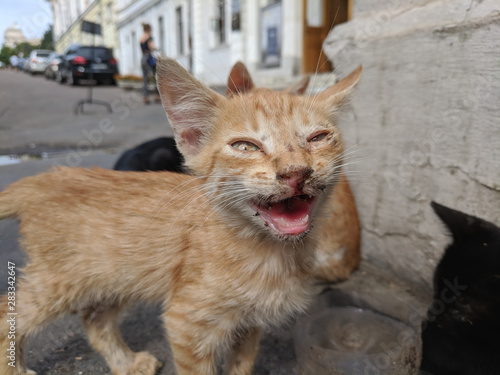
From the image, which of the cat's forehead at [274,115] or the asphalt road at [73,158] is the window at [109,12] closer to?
the asphalt road at [73,158]

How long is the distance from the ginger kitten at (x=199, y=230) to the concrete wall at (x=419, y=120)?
44 centimetres

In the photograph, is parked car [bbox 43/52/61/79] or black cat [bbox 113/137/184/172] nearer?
black cat [bbox 113/137/184/172]

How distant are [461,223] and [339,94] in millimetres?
931

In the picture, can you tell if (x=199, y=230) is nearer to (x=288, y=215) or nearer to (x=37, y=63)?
(x=288, y=215)

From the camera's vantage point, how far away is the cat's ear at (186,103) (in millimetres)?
1386

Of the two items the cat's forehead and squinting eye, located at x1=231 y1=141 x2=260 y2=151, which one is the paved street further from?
squinting eye, located at x1=231 y1=141 x2=260 y2=151

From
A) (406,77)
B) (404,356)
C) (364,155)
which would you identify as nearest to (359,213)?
(364,155)

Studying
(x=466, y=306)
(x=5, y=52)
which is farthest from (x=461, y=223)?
(x=5, y=52)

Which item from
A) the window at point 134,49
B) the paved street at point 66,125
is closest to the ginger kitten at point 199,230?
the paved street at point 66,125

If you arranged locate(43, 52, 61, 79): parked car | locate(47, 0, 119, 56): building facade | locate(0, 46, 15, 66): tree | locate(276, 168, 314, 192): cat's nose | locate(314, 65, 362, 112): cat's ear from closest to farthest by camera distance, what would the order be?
locate(276, 168, 314, 192): cat's nose < locate(314, 65, 362, 112): cat's ear < locate(0, 46, 15, 66): tree < locate(47, 0, 119, 56): building facade < locate(43, 52, 61, 79): parked car

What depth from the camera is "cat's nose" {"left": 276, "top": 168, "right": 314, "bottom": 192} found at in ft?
3.85

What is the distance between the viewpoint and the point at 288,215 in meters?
1.28

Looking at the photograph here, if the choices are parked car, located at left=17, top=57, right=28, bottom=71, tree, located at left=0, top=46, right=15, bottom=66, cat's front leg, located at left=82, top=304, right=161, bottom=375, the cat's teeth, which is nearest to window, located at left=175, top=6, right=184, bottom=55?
parked car, located at left=17, top=57, right=28, bottom=71

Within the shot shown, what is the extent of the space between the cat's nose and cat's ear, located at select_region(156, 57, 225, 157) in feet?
1.67
